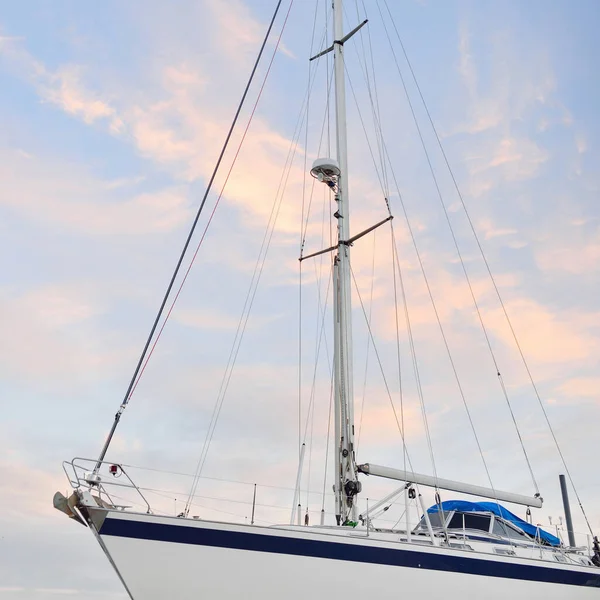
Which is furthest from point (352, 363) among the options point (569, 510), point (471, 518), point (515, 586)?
point (569, 510)

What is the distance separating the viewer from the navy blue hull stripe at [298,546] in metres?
8.58

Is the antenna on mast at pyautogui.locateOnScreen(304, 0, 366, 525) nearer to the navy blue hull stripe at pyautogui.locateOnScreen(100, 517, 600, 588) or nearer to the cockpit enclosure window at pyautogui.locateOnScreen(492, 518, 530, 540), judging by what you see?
the navy blue hull stripe at pyautogui.locateOnScreen(100, 517, 600, 588)

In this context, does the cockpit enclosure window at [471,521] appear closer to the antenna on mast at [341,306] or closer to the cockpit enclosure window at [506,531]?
Result: the cockpit enclosure window at [506,531]

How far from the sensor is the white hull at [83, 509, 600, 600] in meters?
8.43

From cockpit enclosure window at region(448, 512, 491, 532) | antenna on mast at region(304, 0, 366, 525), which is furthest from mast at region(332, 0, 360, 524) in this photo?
cockpit enclosure window at region(448, 512, 491, 532)

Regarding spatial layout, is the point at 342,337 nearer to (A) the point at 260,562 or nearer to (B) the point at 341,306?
(B) the point at 341,306

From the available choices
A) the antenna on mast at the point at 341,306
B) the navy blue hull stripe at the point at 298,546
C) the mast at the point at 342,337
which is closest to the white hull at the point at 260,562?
the navy blue hull stripe at the point at 298,546

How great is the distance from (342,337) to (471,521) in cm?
514

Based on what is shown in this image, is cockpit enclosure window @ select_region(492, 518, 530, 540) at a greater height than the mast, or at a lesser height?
lesser

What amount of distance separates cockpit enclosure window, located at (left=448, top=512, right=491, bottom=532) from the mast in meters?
3.31


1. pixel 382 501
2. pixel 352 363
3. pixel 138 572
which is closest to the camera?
pixel 138 572

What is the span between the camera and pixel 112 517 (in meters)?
8.64

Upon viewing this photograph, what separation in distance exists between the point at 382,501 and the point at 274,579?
3646 millimetres

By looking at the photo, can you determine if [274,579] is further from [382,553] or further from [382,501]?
[382,501]
